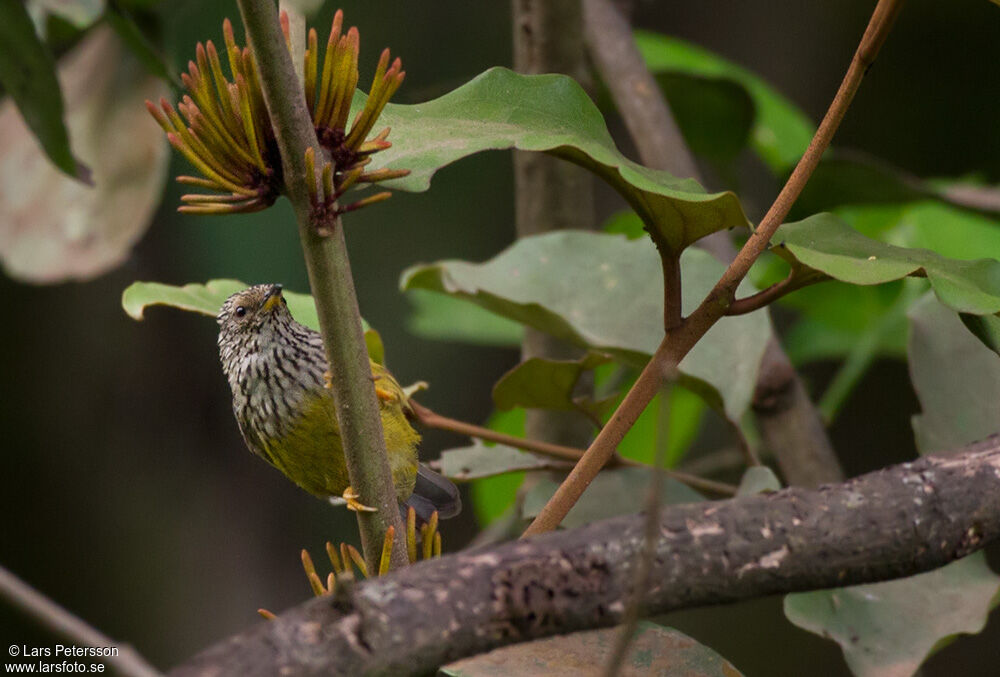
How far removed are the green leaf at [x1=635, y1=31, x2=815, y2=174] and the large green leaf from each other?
857 millimetres

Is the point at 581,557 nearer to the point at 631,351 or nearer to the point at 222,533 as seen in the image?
the point at 631,351

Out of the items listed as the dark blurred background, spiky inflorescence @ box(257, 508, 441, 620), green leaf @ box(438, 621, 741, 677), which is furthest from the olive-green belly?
the dark blurred background

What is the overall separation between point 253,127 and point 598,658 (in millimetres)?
567

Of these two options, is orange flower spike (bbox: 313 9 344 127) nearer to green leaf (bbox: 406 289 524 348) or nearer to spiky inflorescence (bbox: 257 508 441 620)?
spiky inflorescence (bbox: 257 508 441 620)

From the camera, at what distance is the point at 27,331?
3.16m

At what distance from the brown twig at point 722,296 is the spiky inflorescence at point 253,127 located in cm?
27

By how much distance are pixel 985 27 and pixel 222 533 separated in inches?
114

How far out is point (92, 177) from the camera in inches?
69.6

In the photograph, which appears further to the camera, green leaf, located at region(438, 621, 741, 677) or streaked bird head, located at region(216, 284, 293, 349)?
streaked bird head, located at region(216, 284, 293, 349)

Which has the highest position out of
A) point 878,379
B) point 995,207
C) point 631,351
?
point 995,207

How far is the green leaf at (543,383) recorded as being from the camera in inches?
55.1

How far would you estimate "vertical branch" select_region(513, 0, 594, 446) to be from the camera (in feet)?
5.65

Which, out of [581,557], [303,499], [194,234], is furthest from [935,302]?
[303,499]

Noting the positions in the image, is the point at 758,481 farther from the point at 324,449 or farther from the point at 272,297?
the point at 272,297
